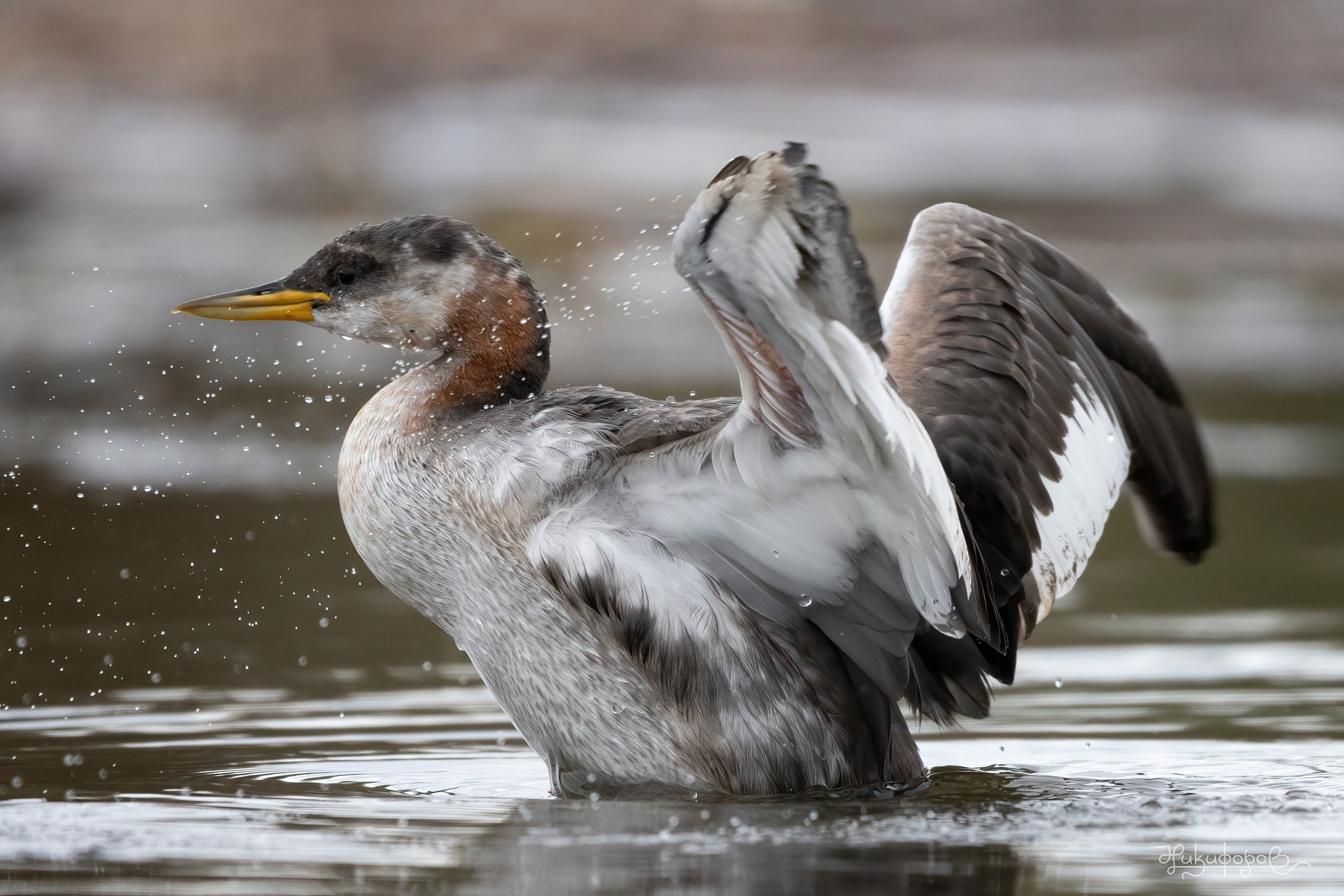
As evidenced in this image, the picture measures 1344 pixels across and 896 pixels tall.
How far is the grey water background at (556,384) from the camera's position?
4793 mm

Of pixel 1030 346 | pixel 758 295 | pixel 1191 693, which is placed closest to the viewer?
pixel 758 295

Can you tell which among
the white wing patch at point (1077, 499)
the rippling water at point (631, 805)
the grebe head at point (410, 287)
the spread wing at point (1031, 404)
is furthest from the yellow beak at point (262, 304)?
the white wing patch at point (1077, 499)

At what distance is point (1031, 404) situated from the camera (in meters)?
5.79

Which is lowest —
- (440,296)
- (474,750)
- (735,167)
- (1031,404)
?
(474,750)

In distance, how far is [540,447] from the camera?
211 inches

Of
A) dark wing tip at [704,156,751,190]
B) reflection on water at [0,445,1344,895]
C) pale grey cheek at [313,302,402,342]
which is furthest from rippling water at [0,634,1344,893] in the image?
dark wing tip at [704,156,751,190]

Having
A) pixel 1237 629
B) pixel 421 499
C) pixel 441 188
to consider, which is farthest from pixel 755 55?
pixel 421 499

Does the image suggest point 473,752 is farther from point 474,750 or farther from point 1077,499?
point 1077,499

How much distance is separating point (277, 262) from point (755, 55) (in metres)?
10.6

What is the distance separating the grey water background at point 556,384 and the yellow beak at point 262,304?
125 centimetres

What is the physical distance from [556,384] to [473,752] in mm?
7730

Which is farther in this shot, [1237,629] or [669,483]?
[1237,629]

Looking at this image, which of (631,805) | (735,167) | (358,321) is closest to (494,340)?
(358,321)

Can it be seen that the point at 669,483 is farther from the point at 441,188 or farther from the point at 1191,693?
the point at 441,188
